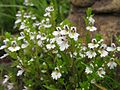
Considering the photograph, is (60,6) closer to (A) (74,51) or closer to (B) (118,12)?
(B) (118,12)

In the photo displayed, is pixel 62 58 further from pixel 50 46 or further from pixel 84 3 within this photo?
pixel 84 3

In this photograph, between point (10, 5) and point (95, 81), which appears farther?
point (10, 5)

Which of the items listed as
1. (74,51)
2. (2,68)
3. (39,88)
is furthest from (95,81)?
(2,68)

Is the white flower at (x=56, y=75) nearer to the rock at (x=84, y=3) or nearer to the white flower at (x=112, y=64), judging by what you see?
the white flower at (x=112, y=64)

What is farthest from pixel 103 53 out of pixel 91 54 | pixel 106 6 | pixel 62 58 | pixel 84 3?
pixel 84 3

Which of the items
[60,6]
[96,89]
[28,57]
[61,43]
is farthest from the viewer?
[60,6]

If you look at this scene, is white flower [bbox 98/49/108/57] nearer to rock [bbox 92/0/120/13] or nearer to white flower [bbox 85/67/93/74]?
white flower [bbox 85/67/93/74]

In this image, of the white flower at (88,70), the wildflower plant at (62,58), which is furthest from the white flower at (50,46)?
the white flower at (88,70)
